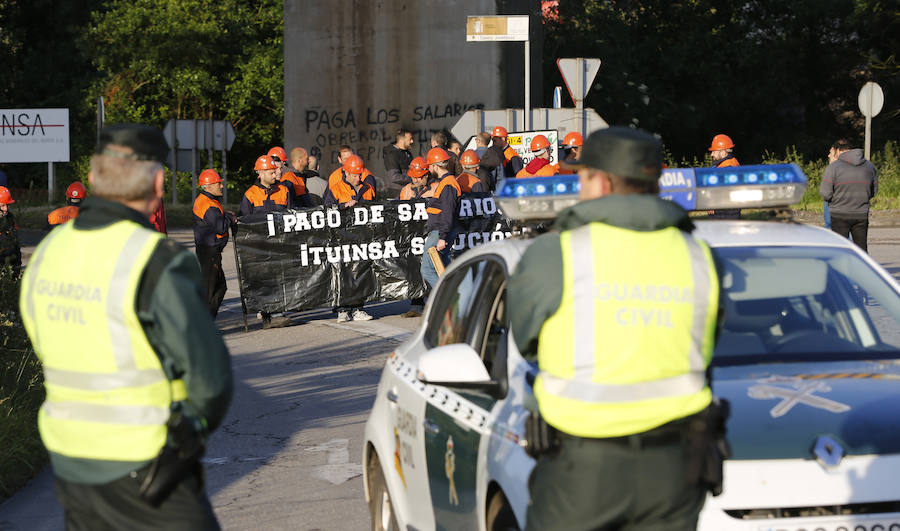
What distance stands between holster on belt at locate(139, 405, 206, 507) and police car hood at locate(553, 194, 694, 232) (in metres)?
1.11

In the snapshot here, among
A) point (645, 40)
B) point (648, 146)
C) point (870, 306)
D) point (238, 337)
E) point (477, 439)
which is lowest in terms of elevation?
point (238, 337)

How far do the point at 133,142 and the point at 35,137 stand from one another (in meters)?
37.2

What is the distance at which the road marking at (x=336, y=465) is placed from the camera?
787 centimetres

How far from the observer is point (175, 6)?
151 ft

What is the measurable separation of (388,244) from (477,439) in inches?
464

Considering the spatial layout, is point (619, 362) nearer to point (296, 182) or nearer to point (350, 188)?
point (350, 188)

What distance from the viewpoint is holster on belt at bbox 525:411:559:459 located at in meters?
3.54

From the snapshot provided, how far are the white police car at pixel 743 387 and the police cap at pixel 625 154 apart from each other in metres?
0.97

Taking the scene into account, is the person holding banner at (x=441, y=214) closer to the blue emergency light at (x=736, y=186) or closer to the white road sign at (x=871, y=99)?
the blue emergency light at (x=736, y=186)

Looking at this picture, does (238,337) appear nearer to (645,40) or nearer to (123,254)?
(123,254)

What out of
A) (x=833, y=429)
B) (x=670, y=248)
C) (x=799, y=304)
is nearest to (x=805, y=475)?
(x=833, y=429)

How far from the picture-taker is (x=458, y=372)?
4551 mm

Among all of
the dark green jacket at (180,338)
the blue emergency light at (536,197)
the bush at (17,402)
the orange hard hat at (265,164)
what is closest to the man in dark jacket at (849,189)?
the orange hard hat at (265,164)

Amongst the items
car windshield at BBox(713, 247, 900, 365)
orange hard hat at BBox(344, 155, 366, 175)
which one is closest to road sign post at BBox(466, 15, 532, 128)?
orange hard hat at BBox(344, 155, 366, 175)
